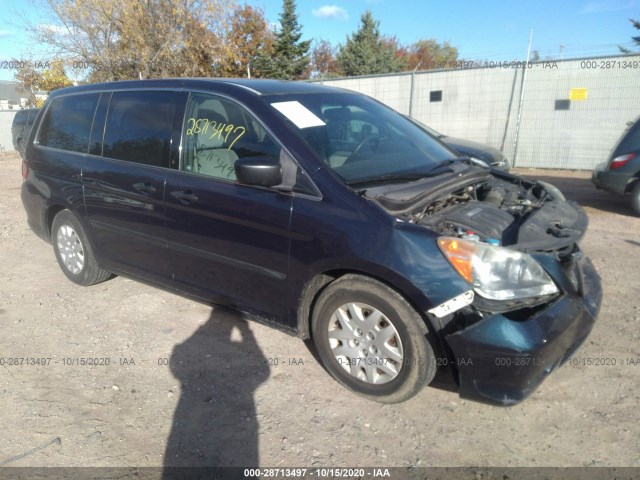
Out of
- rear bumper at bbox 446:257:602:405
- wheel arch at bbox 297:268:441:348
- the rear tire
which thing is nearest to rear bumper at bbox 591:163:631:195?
the rear tire

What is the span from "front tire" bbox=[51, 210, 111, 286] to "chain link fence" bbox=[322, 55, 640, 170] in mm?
11262

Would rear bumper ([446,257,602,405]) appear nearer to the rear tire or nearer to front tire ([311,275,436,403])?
front tire ([311,275,436,403])

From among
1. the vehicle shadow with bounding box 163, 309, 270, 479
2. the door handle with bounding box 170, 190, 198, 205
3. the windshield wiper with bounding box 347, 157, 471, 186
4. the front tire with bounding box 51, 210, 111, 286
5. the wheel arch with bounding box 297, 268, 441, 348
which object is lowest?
the vehicle shadow with bounding box 163, 309, 270, 479

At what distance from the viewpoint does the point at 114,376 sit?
3324 mm

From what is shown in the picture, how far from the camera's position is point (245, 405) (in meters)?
2.96

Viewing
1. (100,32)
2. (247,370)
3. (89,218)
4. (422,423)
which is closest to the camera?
(422,423)

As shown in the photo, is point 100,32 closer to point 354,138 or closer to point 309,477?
point 354,138

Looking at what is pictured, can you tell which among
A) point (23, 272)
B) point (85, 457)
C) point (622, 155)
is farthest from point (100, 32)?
point (85, 457)

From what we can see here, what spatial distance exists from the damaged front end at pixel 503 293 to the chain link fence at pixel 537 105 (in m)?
10.4

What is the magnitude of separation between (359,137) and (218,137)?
101 centimetres

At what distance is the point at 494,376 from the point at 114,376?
2.43 m

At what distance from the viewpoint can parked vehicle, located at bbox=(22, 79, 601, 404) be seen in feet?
8.43

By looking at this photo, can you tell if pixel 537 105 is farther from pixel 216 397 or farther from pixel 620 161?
pixel 216 397

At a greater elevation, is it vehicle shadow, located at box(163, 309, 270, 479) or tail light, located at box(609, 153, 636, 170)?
tail light, located at box(609, 153, 636, 170)
